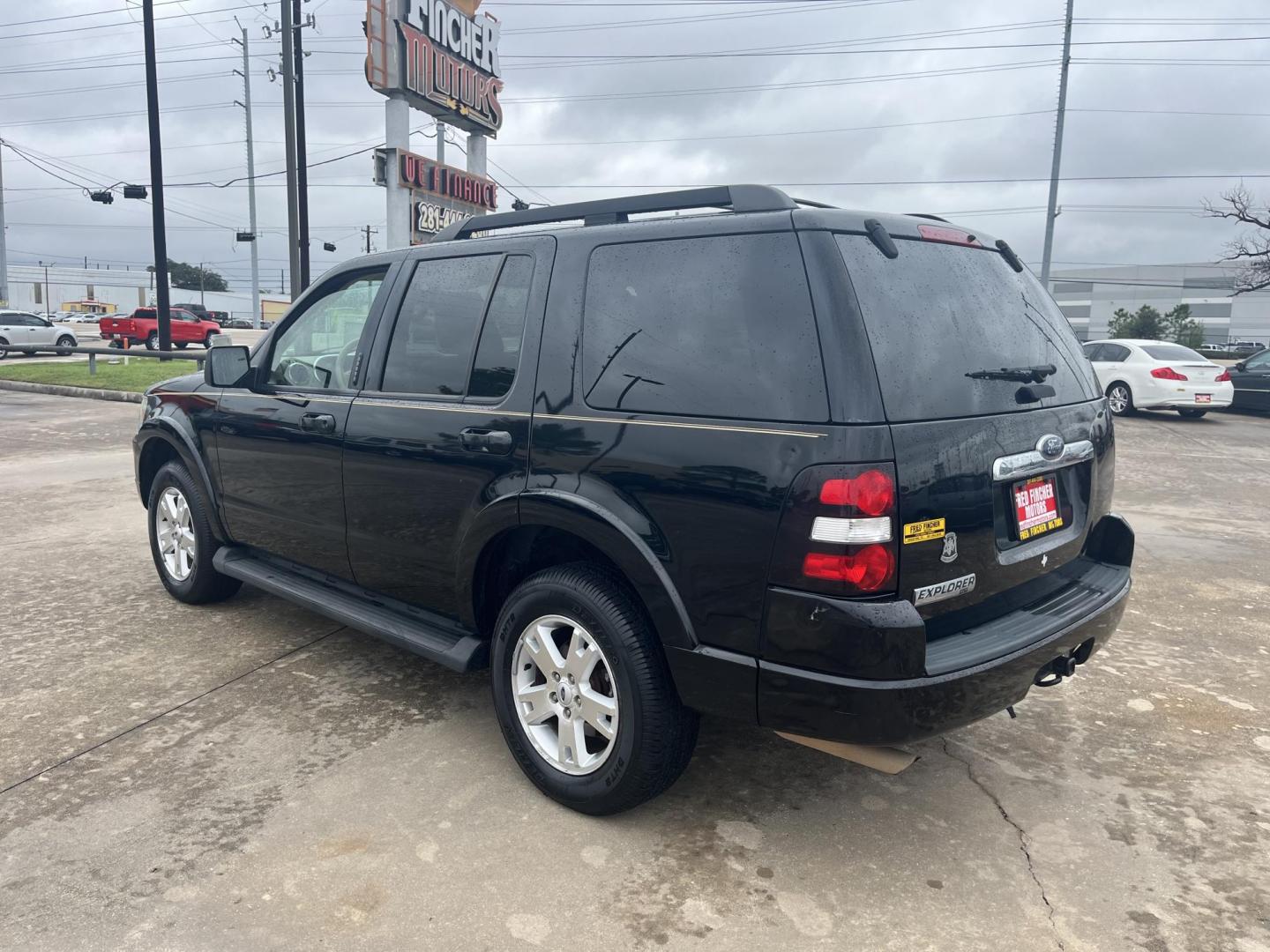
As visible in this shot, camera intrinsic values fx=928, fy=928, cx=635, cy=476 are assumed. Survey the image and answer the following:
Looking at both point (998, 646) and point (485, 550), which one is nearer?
point (998, 646)

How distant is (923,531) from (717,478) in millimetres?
552

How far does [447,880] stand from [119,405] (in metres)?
15.9

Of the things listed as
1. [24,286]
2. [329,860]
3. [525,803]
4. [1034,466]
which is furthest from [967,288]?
[24,286]

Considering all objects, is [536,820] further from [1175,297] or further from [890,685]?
[1175,297]

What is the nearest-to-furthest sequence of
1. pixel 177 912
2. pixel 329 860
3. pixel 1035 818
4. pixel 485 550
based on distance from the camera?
pixel 177 912, pixel 329 860, pixel 1035 818, pixel 485 550

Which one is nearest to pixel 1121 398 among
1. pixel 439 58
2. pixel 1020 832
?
pixel 1020 832

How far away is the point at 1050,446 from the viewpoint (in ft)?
9.34

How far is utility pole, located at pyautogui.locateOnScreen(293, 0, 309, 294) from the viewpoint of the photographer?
72.2 ft

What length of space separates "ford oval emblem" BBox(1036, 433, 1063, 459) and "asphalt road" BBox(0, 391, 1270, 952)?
117 centimetres

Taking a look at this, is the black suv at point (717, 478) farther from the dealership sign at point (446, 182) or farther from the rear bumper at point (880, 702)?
the dealership sign at point (446, 182)

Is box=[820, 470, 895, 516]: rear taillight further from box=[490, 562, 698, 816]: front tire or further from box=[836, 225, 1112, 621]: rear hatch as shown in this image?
box=[490, 562, 698, 816]: front tire

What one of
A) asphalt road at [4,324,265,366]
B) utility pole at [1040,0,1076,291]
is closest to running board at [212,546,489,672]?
asphalt road at [4,324,265,366]

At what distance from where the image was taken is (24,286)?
93875mm

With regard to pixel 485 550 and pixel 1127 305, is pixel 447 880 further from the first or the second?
pixel 1127 305
